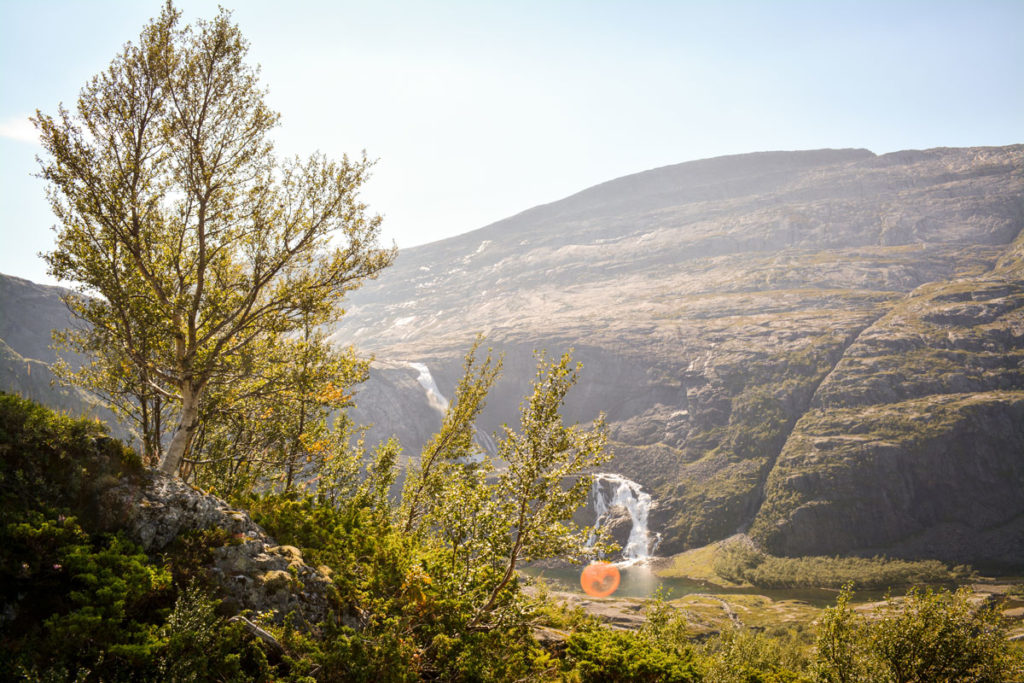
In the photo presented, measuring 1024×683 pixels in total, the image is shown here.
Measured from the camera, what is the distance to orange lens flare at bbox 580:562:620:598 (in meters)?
148

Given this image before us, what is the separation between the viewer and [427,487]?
23.9 m

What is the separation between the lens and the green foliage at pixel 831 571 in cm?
15025

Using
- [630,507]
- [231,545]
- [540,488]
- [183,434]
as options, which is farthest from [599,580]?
[231,545]

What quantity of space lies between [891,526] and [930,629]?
598 ft

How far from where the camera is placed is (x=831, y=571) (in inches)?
6196

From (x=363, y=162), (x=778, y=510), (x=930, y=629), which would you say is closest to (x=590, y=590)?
(x=778, y=510)

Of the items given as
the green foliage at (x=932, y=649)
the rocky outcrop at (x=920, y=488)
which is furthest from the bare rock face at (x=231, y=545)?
the rocky outcrop at (x=920, y=488)

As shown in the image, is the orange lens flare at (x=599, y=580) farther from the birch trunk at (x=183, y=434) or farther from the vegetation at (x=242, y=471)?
the birch trunk at (x=183, y=434)

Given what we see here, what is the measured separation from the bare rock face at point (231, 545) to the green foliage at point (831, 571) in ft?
577

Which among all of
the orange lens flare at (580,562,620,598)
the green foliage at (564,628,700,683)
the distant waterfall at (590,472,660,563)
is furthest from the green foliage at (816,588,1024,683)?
the distant waterfall at (590,472,660,563)

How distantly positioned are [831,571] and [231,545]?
190834 mm

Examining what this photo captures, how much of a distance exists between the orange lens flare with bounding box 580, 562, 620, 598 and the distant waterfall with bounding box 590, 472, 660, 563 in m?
13.9

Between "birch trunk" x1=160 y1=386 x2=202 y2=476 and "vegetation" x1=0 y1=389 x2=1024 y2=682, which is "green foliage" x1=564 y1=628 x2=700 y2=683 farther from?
"birch trunk" x1=160 y1=386 x2=202 y2=476

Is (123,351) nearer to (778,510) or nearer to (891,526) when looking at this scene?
(778,510)
